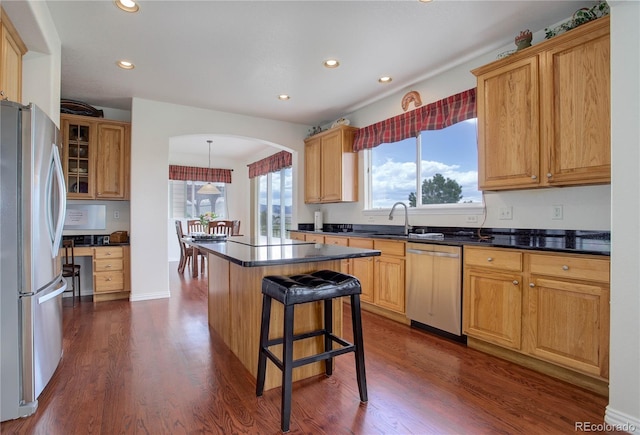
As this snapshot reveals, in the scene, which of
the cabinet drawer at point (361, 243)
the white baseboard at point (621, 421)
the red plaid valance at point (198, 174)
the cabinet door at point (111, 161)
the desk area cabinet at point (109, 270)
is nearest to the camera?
the white baseboard at point (621, 421)

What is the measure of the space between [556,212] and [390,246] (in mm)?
1454

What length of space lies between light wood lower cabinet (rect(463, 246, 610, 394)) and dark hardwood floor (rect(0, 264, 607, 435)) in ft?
0.47

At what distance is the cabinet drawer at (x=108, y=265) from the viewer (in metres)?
4.18

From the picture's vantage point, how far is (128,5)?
2.37m

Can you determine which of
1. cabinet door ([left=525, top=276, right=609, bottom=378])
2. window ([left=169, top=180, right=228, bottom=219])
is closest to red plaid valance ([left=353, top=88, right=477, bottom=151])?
cabinet door ([left=525, top=276, right=609, bottom=378])

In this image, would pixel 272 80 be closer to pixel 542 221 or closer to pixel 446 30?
pixel 446 30

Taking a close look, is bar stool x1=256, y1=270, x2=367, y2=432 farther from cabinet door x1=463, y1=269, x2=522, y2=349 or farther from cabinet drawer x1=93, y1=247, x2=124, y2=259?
cabinet drawer x1=93, y1=247, x2=124, y2=259

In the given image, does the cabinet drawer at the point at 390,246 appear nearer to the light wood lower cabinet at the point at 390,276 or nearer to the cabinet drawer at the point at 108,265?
the light wood lower cabinet at the point at 390,276

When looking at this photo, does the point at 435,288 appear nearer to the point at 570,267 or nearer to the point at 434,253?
the point at 434,253

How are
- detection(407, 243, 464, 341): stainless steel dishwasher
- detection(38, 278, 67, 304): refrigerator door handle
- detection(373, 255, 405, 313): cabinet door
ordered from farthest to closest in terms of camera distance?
detection(373, 255, 405, 313): cabinet door
detection(407, 243, 464, 341): stainless steel dishwasher
detection(38, 278, 67, 304): refrigerator door handle

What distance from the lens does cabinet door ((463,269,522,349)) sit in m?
2.37

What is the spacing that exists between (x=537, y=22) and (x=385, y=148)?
2044 mm

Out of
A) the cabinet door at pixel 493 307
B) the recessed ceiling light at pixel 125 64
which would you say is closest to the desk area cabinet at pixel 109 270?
the recessed ceiling light at pixel 125 64

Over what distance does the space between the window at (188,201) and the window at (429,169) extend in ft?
17.2
